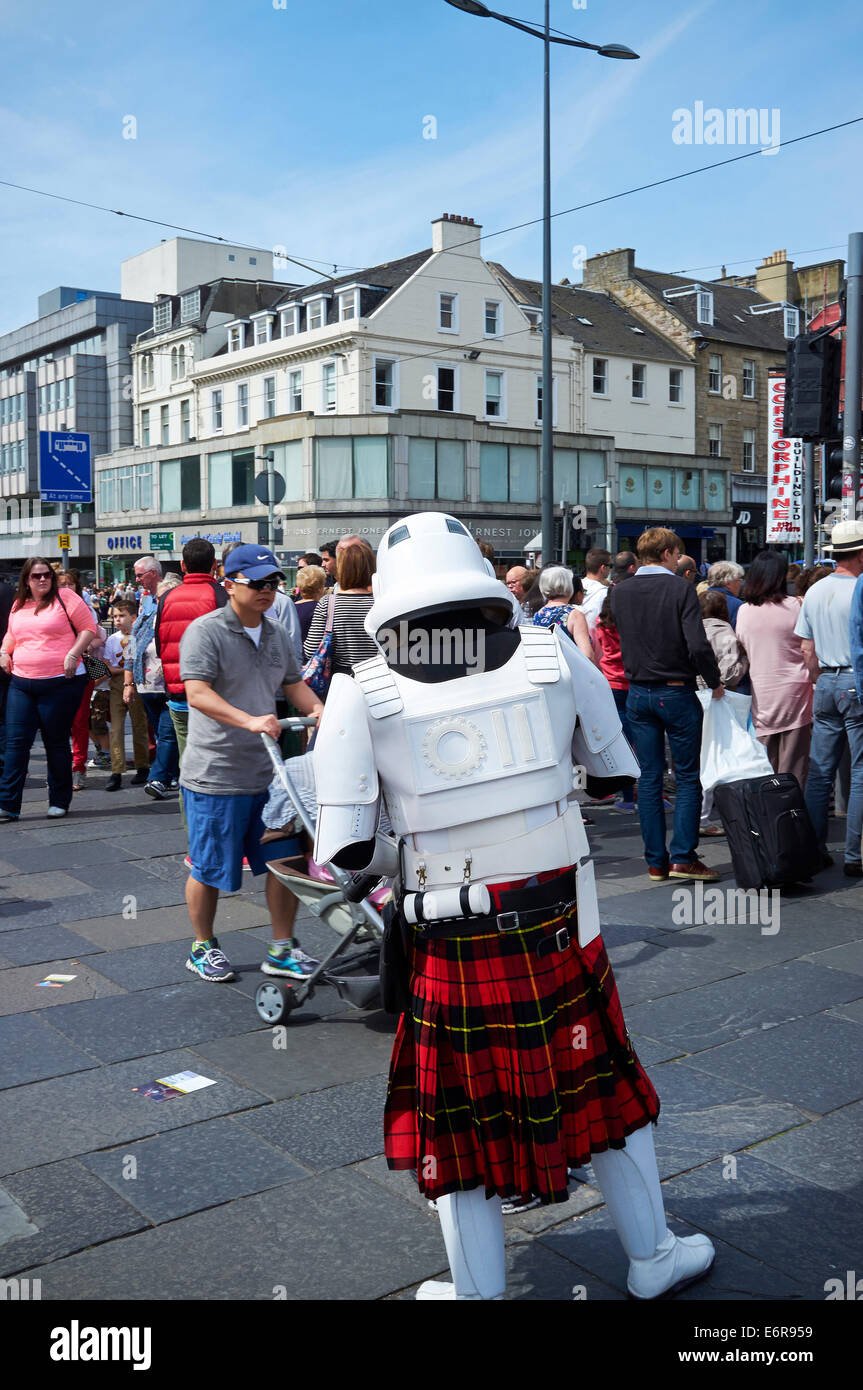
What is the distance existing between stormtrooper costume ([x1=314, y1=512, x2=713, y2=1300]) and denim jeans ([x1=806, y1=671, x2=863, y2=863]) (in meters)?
4.70

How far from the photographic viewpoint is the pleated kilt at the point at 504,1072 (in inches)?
99.3

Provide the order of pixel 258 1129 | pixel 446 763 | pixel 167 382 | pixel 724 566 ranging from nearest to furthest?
1. pixel 446 763
2. pixel 258 1129
3. pixel 724 566
4. pixel 167 382

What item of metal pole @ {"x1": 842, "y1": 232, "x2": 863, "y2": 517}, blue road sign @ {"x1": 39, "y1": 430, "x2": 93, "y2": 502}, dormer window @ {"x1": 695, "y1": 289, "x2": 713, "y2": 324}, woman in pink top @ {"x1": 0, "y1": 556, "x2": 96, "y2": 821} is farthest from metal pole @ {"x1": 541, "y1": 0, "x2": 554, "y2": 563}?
dormer window @ {"x1": 695, "y1": 289, "x2": 713, "y2": 324}

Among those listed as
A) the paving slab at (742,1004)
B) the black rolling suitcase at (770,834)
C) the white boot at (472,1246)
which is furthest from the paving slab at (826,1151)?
the black rolling suitcase at (770,834)

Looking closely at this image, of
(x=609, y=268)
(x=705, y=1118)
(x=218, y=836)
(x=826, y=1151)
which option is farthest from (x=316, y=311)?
(x=826, y=1151)

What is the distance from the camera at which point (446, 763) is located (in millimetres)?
2557

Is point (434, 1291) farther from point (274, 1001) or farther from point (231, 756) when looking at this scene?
point (231, 756)

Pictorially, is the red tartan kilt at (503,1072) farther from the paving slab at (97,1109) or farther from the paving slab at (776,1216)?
the paving slab at (97,1109)

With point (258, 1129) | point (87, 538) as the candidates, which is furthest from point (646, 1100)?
point (87, 538)

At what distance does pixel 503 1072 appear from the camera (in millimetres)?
2539

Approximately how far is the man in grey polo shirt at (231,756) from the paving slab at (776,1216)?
2208mm

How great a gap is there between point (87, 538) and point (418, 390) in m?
23.7

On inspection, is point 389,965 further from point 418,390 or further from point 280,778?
point 418,390

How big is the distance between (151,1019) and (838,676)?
175 inches
